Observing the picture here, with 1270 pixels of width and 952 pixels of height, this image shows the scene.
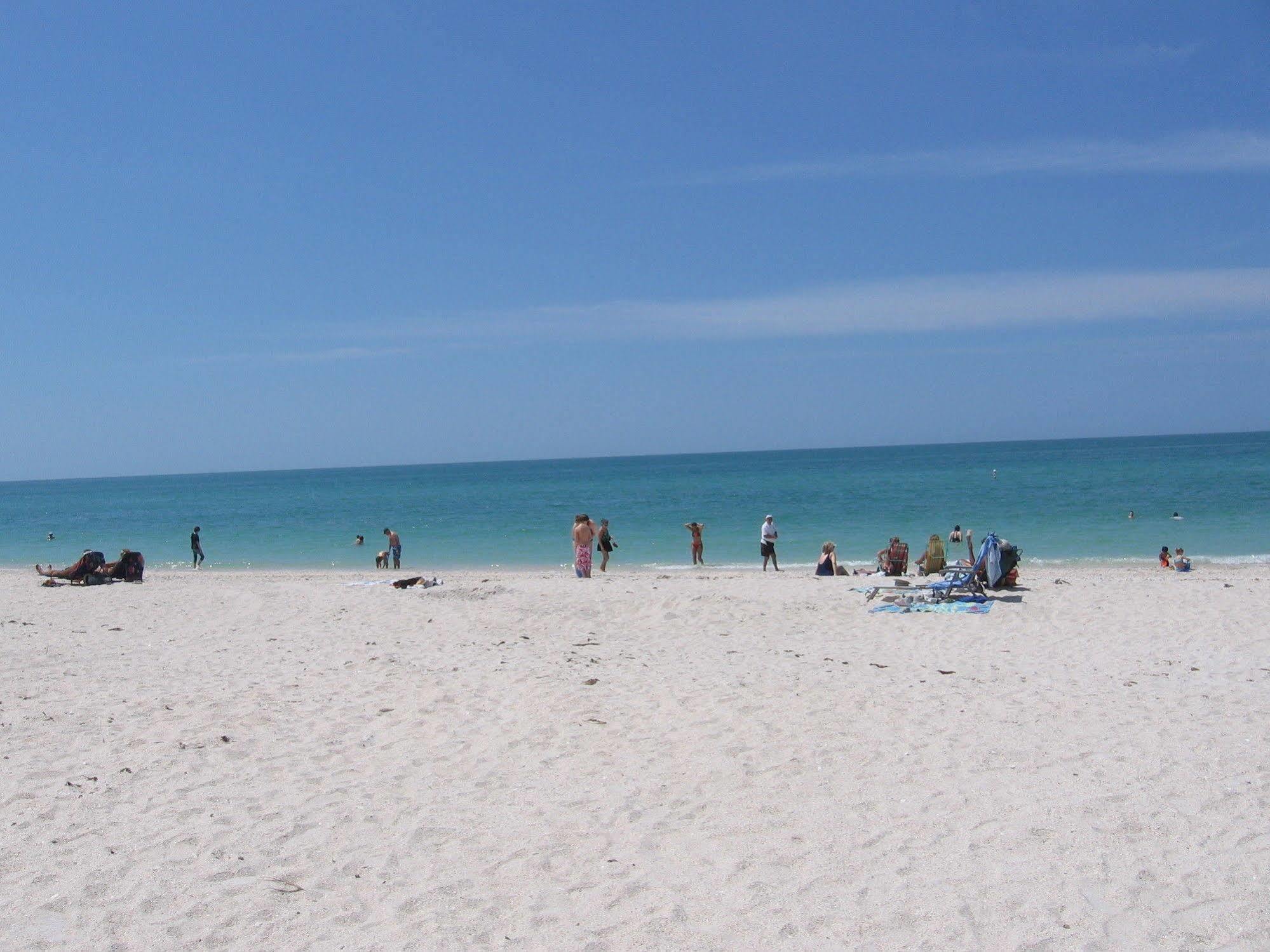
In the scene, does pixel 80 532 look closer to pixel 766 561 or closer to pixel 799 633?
pixel 766 561

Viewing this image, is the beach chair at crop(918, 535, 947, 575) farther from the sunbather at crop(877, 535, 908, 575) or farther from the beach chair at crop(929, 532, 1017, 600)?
the beach chair at crop(929, 532, 1017, 600)

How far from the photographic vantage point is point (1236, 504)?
4169 centimetres

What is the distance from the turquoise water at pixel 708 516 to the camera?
101 feet

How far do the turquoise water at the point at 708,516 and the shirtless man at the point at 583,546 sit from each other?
24.5ft

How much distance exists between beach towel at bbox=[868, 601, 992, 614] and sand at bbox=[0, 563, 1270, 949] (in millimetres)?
1597

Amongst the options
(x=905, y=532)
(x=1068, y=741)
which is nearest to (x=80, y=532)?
(x=905, y=532)

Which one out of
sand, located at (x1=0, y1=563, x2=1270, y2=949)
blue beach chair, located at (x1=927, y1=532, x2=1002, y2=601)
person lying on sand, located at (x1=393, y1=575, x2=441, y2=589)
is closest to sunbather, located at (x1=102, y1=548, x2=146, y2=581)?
person lying on sand, located at (x1=393, y1=575, x2=441, y2=589)

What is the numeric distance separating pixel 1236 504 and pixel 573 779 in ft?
144

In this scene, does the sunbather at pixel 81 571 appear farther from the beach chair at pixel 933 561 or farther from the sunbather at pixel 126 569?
the beach chair at pixel 933 561

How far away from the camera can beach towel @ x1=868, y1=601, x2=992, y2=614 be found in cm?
1340

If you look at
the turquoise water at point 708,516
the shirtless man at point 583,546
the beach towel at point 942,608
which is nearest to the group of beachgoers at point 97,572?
the shirtless man at point 583,546

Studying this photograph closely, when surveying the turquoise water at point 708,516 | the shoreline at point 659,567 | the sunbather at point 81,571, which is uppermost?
the sunbather at point 81,571

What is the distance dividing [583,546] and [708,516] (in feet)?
99.9

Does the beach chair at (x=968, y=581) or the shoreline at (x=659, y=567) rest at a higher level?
the beach chair at (x=968, y=581)
